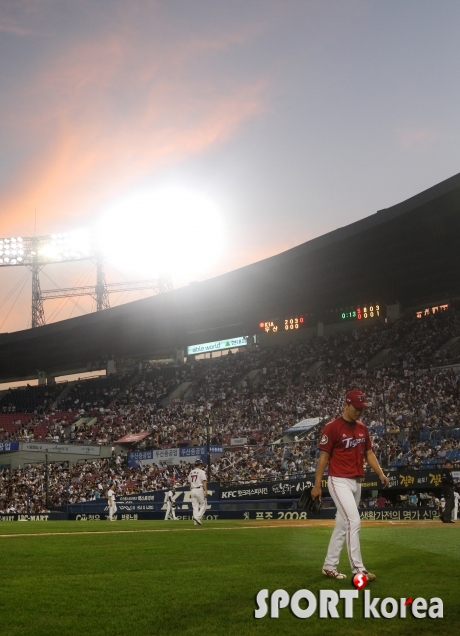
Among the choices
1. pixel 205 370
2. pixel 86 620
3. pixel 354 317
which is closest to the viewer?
pixel 86 620

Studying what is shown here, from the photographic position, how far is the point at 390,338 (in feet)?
142

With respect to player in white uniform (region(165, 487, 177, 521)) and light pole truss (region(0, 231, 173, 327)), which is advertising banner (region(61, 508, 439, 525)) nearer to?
player in white uniform (region(165, 487, 177, 521))

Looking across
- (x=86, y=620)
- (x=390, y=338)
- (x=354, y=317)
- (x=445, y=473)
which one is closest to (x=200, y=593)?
(x=86, y=620)

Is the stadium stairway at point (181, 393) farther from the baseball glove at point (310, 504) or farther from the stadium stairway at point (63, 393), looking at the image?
the baseball glove at point (310, 504)

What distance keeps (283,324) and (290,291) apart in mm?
3261

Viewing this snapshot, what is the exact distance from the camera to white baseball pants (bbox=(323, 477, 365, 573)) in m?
7.68

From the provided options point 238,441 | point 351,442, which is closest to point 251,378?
point 238,441

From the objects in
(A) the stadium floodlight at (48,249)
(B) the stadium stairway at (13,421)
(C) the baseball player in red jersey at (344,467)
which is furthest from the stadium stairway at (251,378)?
(C) the baseball player in red jersey at (344,467)

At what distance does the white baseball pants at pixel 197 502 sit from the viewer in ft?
69.1

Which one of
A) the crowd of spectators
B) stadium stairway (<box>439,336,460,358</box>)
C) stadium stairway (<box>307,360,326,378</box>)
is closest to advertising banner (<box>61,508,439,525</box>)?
the crowd of spectators

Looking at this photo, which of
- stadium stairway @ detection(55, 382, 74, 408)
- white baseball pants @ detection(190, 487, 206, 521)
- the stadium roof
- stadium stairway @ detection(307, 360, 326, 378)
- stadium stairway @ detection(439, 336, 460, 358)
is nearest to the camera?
white baseball pants @ detection(190, 487, 206, 521)

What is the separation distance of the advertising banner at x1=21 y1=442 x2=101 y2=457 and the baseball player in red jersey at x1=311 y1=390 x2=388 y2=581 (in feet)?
137

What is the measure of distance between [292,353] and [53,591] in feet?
137

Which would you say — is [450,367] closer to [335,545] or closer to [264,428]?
[264,428]
